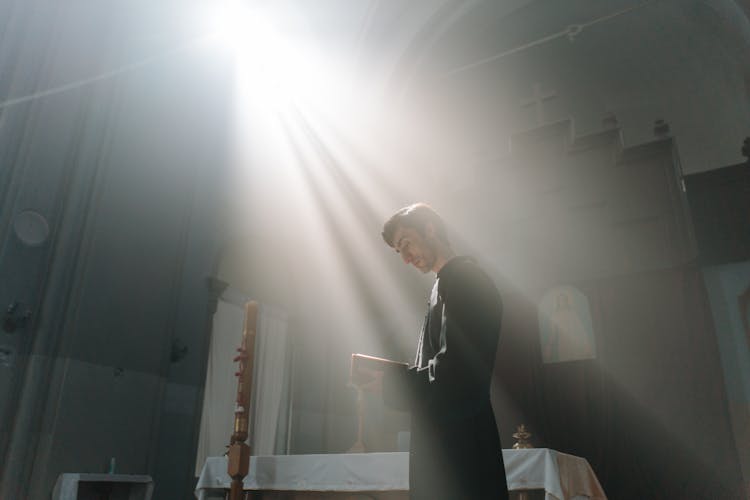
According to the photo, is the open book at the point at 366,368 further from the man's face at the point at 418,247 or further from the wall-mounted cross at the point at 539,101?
the wall-mounted cross at the point at 539,101

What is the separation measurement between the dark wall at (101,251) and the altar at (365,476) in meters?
1.17

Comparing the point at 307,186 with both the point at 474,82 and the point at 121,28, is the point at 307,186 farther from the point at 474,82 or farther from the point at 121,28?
the point at 474,82

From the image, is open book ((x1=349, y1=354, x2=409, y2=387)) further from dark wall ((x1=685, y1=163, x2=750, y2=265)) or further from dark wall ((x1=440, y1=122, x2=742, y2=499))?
dark wall ((x1=685, y1=163, x2=750, y2=265))

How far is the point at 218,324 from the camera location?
5953 mm

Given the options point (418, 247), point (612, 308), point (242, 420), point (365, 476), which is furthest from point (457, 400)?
point (612, 308)

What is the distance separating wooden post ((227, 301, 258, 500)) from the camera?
9.56 ft

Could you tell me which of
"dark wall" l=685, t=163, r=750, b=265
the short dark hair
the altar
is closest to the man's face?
the short dark hair

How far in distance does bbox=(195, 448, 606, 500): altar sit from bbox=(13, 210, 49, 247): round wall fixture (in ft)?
6.57

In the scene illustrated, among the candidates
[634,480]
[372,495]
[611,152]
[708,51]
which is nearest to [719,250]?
[611,152]

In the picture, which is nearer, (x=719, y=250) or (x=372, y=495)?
(x=372, y=495)

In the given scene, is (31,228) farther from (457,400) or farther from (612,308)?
(612,308)

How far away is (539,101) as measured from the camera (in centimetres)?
870

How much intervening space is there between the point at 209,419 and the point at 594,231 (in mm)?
5076

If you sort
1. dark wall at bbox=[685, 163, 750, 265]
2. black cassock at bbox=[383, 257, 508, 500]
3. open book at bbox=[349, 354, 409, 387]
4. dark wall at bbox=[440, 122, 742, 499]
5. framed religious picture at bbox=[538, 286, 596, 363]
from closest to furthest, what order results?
1. black cassock at bbox=[383, 257, 508, 500]
2. open book at bbox=[349, 354, 409, 387]
3. dark wall at bbox=[440, 122, 742, 499]
4. dark wall at bbox=[685, 163, 750, 265]
5. framed religious picture at bbox=[538, 286, 596, 363]
